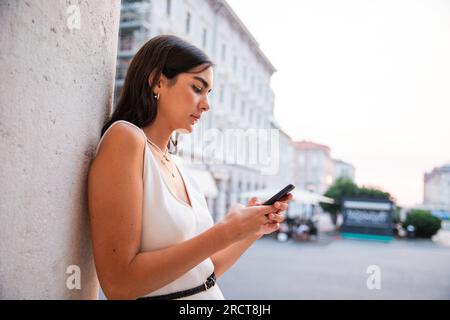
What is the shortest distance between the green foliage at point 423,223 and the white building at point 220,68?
812cm

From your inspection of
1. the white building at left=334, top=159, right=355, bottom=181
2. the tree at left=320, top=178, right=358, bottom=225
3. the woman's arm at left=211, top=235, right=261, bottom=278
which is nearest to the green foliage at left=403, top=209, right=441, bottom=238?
the tree at left=320, top=178, right=358, bottom=225

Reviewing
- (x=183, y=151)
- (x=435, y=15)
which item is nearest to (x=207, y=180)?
(x=183, y=151)

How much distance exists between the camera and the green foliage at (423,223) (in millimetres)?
14977

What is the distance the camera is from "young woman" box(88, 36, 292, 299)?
728mm

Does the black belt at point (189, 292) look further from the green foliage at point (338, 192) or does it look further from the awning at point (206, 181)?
the green foliage at point (338, 192)

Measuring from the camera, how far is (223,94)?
16.4 m

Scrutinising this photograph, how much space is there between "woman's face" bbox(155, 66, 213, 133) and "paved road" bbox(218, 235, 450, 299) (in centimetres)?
436

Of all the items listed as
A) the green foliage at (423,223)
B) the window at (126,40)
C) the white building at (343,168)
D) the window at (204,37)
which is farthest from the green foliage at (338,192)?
the white building at (343,168)

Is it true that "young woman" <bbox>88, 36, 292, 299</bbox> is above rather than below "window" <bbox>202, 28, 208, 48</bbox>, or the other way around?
below

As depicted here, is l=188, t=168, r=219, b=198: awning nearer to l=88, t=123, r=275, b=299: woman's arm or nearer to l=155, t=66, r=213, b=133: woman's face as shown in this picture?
l=155, t=66, r=213, b=133: woman's face

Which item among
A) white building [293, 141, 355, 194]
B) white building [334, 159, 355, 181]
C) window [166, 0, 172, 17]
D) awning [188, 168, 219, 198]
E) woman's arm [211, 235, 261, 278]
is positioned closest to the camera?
woman's arm [211, 235, 261, 278]

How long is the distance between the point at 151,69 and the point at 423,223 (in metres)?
16.9

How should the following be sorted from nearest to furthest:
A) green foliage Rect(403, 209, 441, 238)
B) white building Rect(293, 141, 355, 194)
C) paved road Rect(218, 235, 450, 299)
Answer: paved road Rect(218, 235, 450, 299)
green foliage Rect(403, 209, 441, 238)
white building Rect(293, 141, 355, 194)
